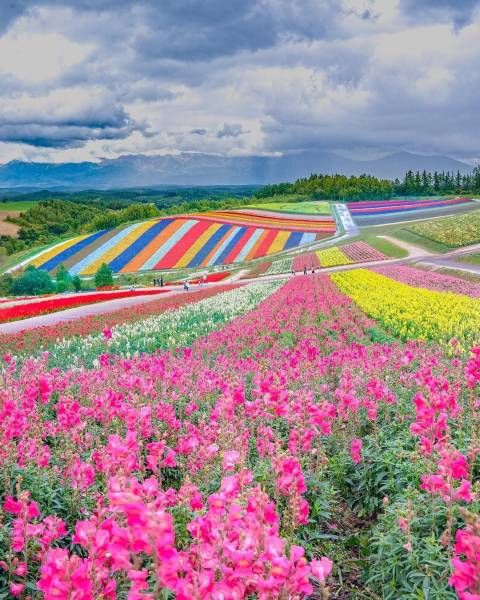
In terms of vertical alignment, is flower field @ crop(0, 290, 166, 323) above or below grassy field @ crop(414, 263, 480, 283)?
below

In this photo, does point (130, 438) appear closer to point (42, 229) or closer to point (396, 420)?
point (396, 420)

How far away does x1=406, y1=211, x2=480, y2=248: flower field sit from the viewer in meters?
59.2

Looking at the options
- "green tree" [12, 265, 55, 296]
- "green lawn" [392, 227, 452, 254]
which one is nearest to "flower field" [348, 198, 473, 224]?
"green lawn" [392, 227, 452, 254]

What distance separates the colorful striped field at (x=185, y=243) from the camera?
6606cm

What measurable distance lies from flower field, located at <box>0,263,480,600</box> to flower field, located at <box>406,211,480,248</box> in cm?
5315

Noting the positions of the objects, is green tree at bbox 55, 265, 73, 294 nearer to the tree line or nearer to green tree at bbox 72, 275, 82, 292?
green tree at bbox 72, 275, 82, 292

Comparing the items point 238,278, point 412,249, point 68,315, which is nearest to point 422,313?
point 68,315

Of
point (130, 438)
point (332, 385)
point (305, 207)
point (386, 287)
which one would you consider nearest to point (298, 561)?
point (130, 438)

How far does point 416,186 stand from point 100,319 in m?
115

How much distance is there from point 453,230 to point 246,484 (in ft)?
213

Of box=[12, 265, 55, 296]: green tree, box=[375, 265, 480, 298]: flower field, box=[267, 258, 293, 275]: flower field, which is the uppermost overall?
box=[375, 265, 480, 298]: flower field

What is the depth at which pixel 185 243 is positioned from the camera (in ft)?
239

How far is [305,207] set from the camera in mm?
100125

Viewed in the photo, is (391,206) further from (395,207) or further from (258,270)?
(258,270)
